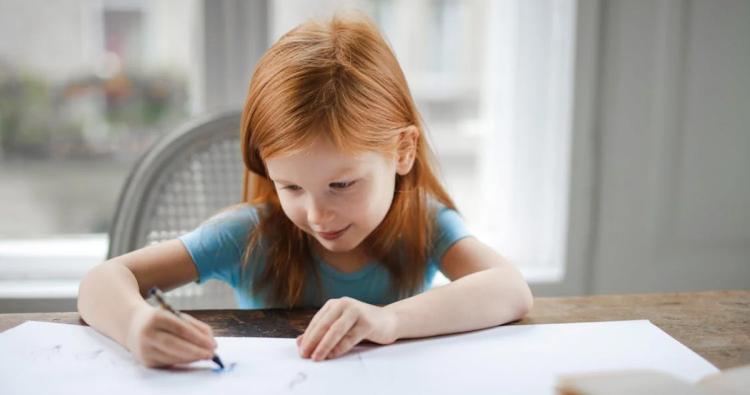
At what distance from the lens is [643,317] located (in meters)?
0.77

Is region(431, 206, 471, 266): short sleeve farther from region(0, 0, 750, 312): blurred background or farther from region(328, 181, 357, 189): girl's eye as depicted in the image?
region(0, 0, 750, 312): blurred background

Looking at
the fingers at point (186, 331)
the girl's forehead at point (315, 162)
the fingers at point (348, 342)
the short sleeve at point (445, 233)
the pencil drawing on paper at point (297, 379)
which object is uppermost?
the girl's forehead at point (315, 162)

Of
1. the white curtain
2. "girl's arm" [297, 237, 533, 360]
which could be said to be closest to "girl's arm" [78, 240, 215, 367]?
"girl's arm" [297, 237, 533, 360]

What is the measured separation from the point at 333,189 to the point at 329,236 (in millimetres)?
64

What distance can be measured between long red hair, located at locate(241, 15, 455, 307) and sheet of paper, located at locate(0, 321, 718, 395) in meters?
0.23

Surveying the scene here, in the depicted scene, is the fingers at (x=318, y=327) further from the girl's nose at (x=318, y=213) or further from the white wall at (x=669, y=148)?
the white wall at (x=669, y=148)

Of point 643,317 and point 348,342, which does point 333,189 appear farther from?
point 643,317

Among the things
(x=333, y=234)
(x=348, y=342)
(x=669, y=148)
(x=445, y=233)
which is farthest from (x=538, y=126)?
(x=348, y=342)

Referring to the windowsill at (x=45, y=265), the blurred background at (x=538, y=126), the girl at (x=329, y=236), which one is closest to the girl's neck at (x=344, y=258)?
the girl at (x=329, y=236)

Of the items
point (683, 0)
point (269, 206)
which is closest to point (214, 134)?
point (269, 206)

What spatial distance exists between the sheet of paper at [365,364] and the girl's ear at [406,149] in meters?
0.23

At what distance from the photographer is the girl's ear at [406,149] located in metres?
0.84

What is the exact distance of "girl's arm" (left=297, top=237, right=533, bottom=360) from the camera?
649mm

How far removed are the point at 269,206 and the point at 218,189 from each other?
0.20 m
